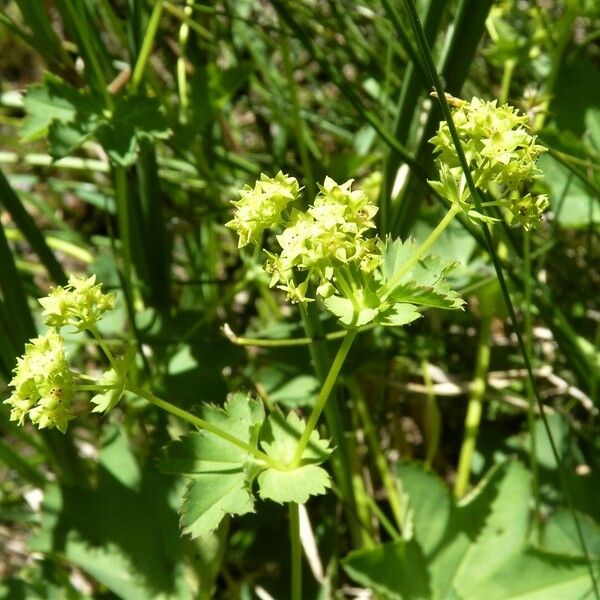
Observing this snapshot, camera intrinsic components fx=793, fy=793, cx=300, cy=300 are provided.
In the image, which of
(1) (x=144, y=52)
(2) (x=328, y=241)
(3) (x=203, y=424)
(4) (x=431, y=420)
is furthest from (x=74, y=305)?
(4) (x=431, y=420)

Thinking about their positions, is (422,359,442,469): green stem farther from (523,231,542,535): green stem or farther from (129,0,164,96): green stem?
(129,0,164,96): green stem

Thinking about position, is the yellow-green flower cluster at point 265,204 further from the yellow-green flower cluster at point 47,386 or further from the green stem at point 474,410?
the green stem at point 474,410

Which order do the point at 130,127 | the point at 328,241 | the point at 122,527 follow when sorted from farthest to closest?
the point at 122,527
the point at 130,127
the point at 328,241

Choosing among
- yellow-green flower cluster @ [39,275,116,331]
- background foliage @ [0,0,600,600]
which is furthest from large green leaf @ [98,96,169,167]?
yellow-green flower cluster @ [39,275,116,331]

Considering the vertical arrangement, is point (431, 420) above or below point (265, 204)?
below

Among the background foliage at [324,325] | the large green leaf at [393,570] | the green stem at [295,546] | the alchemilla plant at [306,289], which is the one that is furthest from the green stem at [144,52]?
the large green leaf at [393,570]

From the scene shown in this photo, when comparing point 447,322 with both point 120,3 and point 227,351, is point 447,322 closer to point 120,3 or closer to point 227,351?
point 227,351

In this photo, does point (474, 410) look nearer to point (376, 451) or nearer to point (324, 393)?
point (376, 451)

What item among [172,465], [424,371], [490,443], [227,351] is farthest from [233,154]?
[172,465]
